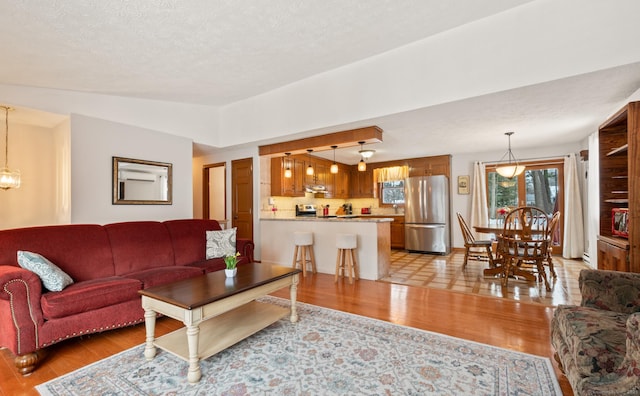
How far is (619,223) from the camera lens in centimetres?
302

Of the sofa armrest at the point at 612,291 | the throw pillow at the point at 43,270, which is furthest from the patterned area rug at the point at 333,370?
the throw pillow at the point at 43,270

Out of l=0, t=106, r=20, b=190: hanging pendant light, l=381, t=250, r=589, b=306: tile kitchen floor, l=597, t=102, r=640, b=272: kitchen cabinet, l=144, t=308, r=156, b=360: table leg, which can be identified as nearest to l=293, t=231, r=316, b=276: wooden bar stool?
l=381, t=250, r=589, b=306: tile kitchen floor

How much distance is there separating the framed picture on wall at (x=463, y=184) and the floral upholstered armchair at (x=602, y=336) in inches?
196

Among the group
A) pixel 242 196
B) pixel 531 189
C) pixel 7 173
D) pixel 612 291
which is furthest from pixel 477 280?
pixel 7 173

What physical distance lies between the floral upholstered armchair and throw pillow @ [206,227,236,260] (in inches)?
138

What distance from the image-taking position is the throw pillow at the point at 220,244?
3.97m

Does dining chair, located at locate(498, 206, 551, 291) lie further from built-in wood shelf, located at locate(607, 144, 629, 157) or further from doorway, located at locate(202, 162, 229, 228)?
doorway, located at locate(202, 162, 229, 228)

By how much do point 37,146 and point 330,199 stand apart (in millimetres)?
5877

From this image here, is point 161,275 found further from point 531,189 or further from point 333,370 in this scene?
point 531,189

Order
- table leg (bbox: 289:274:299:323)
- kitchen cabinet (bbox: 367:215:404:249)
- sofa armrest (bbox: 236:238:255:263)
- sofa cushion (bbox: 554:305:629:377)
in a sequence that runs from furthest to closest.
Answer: kitchen cabinet (bbox: 367:215:404:249) → sofa armrest (bbox: 236:238:255:263) → table leg (bbox: 289:274:299:323) → sofa cushion (bbox: 554:305:629:377)

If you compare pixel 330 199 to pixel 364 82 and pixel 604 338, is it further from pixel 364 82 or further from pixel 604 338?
pixel 604 338

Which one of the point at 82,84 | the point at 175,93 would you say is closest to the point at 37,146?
the point at 82,84

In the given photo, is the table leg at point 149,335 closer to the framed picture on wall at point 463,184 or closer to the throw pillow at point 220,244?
the throw pillow at point 220,244

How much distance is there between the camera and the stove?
664 cm
